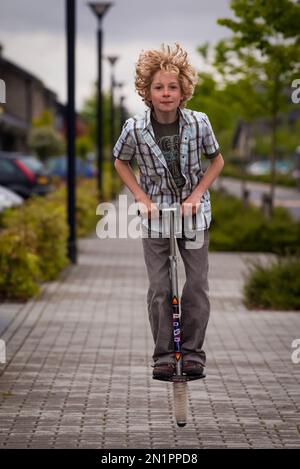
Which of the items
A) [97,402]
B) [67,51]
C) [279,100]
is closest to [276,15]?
[67,51]

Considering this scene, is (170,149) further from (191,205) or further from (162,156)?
(191,205)

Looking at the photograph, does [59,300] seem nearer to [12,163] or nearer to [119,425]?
[119,425]

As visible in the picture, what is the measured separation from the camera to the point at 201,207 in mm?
6004

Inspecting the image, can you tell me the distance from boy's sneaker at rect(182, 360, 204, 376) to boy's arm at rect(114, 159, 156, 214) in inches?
33.3

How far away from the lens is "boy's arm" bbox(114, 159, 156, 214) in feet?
19.2

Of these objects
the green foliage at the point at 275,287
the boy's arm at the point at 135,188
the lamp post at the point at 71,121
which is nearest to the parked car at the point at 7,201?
the lamp post at the point at 71,121

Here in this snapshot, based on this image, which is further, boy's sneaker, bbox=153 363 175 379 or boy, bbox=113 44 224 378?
boy's sneaker, bbox=153 363 175 379

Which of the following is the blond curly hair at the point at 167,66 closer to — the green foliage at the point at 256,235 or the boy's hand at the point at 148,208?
the boy's hand at the point at 148,208

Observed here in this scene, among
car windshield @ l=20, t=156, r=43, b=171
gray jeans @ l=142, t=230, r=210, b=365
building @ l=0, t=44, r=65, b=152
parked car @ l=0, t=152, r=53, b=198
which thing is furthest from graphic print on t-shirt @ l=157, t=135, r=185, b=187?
building @ l=0, t=44, r=65, b=152

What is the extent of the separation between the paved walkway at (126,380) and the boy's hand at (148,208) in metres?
1.12

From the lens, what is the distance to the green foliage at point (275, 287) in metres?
11.8
